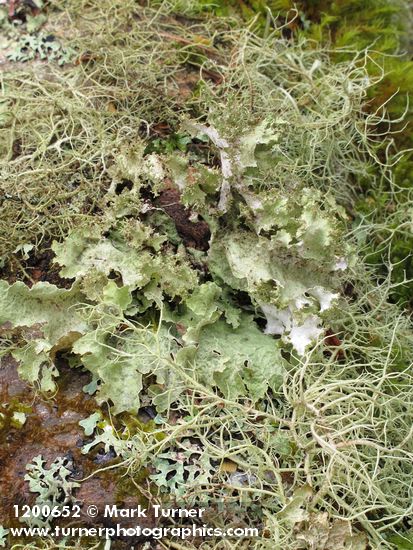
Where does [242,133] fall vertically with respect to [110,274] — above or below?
above

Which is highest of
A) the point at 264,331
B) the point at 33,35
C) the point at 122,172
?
the point at 33,35

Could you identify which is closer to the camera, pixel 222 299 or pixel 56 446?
pixel 56 446

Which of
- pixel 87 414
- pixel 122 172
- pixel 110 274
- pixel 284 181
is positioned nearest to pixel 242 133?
pixel 284 181

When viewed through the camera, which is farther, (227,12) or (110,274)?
(227,12)

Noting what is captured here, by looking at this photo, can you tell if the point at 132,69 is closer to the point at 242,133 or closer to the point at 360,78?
the point at 242,133

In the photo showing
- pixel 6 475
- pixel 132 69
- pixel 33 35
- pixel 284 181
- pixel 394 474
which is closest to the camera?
pixel 6 475
